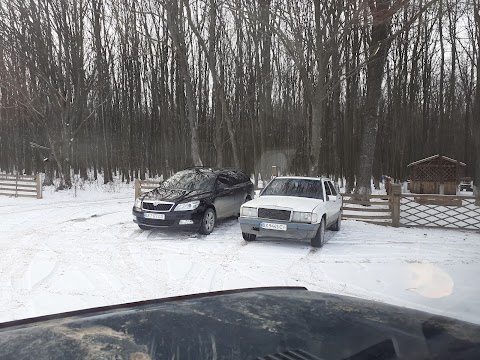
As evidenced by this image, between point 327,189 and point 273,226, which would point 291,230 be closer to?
point 273,226

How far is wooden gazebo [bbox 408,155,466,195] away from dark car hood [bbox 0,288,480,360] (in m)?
21.3

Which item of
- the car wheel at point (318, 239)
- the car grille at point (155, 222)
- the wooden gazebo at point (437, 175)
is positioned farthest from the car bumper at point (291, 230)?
the wooden gazebo at point (437, 175)

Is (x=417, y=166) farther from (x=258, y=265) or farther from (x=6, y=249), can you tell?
(x=6, y=249)

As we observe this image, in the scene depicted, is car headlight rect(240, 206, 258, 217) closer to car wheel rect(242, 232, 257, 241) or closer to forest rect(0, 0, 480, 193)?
car wheel rect(242, 232, 257, 241)

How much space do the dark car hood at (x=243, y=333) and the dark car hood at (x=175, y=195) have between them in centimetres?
728

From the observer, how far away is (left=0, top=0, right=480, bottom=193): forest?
18.7 meters

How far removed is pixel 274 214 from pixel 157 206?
10.2ft

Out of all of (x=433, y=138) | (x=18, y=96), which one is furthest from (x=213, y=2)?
(x=433, y=138)

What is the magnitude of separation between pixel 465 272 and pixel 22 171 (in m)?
35.7

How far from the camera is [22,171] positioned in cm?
3316

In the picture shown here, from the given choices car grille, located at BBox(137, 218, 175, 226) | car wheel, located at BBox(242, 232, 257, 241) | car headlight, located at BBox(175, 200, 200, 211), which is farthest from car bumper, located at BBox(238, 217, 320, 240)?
car grille, located at BBox(137, 218, 175, 226)

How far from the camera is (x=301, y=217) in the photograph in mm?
8227

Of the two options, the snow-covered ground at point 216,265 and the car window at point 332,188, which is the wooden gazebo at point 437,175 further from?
the car window at point 332,188

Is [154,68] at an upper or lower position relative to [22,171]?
upper
